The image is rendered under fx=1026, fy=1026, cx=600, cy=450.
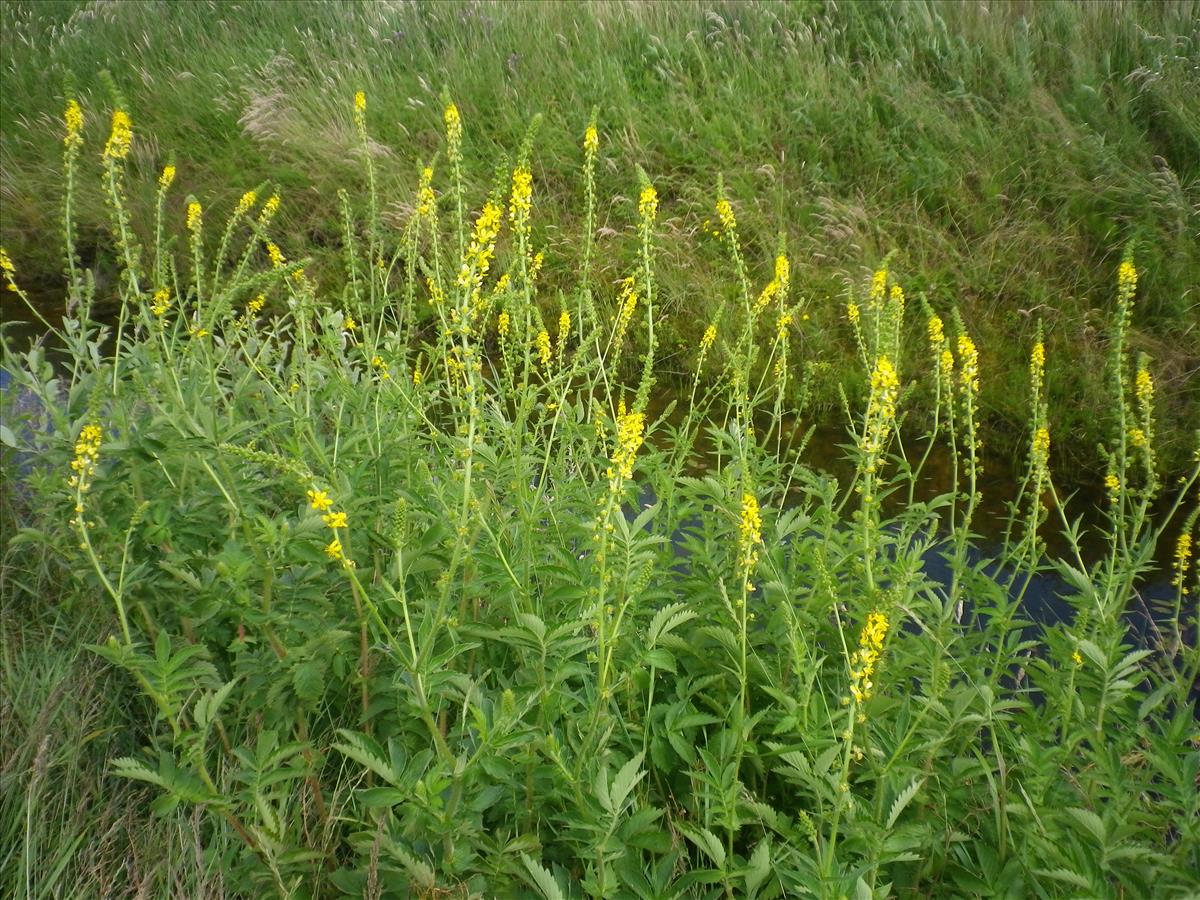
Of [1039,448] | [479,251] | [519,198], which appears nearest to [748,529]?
[479,251]

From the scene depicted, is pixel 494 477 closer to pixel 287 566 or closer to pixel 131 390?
pixel 287 566

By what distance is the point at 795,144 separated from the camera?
6605 mm

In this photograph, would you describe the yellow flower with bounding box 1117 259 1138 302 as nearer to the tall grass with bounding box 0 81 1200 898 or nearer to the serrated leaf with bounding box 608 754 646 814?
the tall grass with bounding box 0 81 1200 898

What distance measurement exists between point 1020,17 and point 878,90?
1.23m

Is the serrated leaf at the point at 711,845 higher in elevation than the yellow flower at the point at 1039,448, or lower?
higher

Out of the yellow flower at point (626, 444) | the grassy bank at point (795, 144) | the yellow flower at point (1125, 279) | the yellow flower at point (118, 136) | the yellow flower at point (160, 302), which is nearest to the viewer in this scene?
the yellow flower at point (626, 444)

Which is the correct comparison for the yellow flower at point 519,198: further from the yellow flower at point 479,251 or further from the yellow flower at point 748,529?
the yellow flower at point 748,529

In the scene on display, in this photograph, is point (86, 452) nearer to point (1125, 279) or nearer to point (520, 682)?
point (520, 682)

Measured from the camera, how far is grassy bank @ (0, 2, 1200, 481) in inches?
215

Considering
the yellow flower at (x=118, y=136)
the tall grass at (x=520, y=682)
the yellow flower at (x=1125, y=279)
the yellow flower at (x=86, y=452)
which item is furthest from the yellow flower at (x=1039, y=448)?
the yellow flower at (x=118, y=136)

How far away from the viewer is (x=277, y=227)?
22.8ft

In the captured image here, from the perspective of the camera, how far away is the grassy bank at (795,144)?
5465 millimetres

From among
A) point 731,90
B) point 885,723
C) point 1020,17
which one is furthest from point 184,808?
point 1020,17

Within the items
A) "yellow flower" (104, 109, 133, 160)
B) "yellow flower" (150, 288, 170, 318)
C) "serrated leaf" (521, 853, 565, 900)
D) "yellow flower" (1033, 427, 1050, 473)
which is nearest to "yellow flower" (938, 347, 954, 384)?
"yellow flower" (1033, 427, 1050, 473)
